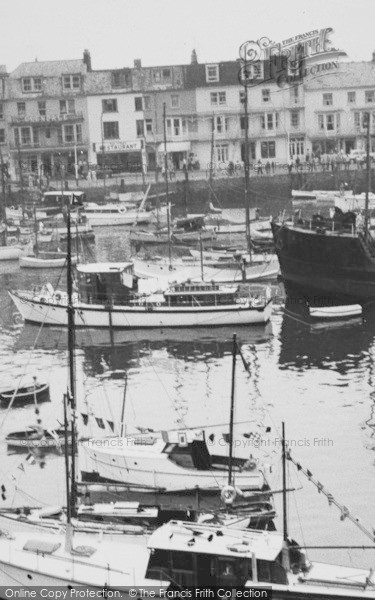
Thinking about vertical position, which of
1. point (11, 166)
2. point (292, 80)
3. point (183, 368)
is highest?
point (292, 80)

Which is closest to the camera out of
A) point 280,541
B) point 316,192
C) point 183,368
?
point 280,541

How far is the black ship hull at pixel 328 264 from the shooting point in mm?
55219

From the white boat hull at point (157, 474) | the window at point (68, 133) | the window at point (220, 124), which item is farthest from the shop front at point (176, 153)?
the white boat hull at point (157, 474)

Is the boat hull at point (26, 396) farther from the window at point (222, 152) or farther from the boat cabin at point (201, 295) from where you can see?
the window at point (222, 152)

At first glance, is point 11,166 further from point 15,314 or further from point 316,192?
point 15,314

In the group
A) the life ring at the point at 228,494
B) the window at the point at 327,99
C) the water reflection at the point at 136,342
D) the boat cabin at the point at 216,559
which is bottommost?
the water reflection at the point at 136,342

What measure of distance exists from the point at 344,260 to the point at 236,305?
854 cm

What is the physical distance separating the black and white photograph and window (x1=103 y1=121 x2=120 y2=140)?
0.61 feet

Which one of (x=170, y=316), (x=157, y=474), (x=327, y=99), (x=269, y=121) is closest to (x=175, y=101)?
(x=269, y=121)

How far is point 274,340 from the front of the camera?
47.6m

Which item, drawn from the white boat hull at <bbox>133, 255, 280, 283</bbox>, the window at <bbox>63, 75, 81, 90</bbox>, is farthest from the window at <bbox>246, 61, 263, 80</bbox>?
the white boat hull at <bbox>133, 255, 280, 283</bbox>

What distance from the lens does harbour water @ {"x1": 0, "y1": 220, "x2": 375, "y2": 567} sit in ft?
96.3

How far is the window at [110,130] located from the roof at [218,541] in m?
83.7

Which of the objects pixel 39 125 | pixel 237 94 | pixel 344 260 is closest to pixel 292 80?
pixel 237 94
